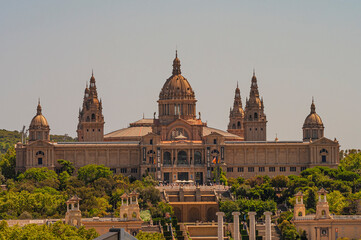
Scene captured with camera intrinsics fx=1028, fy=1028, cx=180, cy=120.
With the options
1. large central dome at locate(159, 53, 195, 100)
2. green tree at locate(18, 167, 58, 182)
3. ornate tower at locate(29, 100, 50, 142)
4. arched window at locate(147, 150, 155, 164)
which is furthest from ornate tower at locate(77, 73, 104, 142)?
green tree at locate(18, 167, 58, 182)

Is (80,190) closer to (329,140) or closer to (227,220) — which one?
(227,220)

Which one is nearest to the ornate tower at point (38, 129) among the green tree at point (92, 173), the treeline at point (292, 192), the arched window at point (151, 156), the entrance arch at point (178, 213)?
the green tree at point (92, 173)

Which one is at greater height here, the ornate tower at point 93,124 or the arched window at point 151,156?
the ornate tower at point 93,124

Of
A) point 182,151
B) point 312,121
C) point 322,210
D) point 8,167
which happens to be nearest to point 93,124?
point 8,167

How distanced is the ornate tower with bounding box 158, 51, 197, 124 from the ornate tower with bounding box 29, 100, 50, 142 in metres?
20.6

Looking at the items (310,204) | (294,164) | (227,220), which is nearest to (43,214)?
(227,220)

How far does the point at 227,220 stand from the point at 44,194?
23709 millimetres

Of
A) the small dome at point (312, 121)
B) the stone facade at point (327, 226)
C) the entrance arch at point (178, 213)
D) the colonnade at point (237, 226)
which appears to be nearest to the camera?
the colonnade at point (237, 226)

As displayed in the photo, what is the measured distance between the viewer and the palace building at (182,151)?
17388 cm

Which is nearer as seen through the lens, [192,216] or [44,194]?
[44,194]

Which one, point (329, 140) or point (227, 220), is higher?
point (329, 140)

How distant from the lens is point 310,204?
134 metres

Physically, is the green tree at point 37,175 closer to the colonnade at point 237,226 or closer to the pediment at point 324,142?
the pediment at point 324,142

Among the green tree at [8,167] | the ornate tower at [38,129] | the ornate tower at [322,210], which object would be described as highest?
the ornate tower at [38,129]
